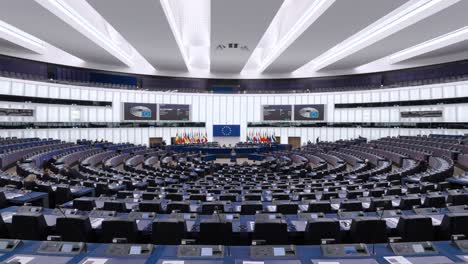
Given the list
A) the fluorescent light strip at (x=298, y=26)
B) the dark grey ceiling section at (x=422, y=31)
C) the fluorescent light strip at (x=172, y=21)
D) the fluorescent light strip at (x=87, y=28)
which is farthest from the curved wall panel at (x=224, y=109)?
the fluorescent light strip at (x=172, y=21)

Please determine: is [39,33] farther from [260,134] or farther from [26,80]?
[260,134]

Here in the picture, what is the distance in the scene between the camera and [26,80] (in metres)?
25.9

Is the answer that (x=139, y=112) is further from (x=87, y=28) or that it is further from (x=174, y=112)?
(x=87, y=28)

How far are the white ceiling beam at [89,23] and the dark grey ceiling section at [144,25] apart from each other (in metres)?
1.88

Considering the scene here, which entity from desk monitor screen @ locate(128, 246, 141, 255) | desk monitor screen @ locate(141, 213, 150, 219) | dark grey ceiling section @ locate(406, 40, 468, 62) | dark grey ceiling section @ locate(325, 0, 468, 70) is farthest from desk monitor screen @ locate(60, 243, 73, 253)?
dark grey ceiling section @ locate(406, 40, 468, 62)

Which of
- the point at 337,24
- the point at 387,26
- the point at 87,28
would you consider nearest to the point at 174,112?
the point at 87,28

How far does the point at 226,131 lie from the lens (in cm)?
3866

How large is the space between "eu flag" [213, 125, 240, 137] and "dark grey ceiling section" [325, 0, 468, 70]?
1564 cm

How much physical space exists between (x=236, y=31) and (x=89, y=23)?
9376 millimetres

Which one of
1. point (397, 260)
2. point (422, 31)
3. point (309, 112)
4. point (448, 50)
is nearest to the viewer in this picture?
point (397, 260)

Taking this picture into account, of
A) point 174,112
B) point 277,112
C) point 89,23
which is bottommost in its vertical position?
point 174,112

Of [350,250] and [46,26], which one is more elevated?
[46,26]

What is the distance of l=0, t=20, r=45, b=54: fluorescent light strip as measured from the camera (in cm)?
2057

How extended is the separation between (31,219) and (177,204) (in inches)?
99.3
